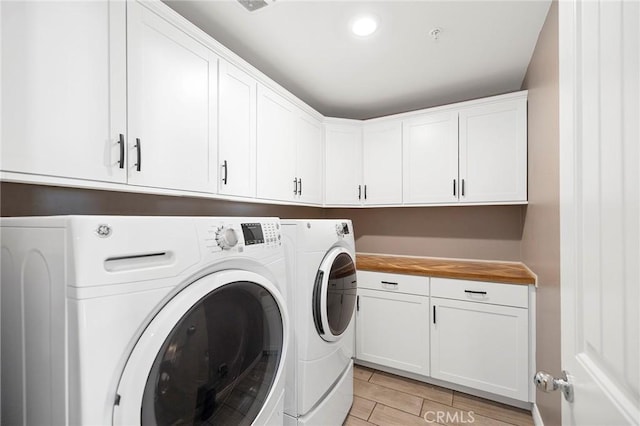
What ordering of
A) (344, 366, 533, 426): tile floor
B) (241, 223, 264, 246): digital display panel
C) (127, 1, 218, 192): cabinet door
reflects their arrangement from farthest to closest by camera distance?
(344, 366, 533, 426): tile floor < (127, 1, 218, 192): cabinet door < (241, 223, 264, 246): digital display panel

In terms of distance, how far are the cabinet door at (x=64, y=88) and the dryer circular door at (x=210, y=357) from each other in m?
0.71

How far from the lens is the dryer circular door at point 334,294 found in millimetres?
1424

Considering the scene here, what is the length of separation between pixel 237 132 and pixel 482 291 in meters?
1.97

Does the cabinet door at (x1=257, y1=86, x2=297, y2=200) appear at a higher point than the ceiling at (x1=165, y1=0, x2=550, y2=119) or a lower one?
lower

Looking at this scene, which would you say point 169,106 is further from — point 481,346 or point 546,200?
point 481,346

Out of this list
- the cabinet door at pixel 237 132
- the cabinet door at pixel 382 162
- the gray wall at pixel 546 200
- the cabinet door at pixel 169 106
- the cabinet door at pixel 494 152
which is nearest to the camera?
the cabinet door at pixel 169 106

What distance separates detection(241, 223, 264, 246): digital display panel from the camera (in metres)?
0.95

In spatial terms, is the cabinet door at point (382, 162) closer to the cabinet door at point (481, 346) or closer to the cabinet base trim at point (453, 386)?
the cabinet door at point (481, 346)

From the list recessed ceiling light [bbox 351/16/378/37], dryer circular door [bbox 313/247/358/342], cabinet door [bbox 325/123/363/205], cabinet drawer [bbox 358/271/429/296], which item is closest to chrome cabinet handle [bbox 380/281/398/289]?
cabinet drawer [bbox 358/271/429/296]

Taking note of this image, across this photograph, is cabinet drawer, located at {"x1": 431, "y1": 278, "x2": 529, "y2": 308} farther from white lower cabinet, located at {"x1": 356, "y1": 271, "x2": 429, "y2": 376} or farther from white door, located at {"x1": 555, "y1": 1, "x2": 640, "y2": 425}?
white door, located at {"x1": 555, "y1": 1, "x2": 640, "y2": 425}

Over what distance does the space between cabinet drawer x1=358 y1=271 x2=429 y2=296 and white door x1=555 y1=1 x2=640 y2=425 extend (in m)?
1.49

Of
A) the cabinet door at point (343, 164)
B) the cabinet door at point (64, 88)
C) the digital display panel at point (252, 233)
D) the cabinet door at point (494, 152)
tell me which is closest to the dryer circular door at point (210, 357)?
the digital display panel at point (252, 233)

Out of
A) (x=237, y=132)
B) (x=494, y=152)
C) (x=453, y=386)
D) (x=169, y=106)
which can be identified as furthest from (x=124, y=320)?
(x=494, y=152)

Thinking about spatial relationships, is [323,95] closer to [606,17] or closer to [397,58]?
[397,58]
